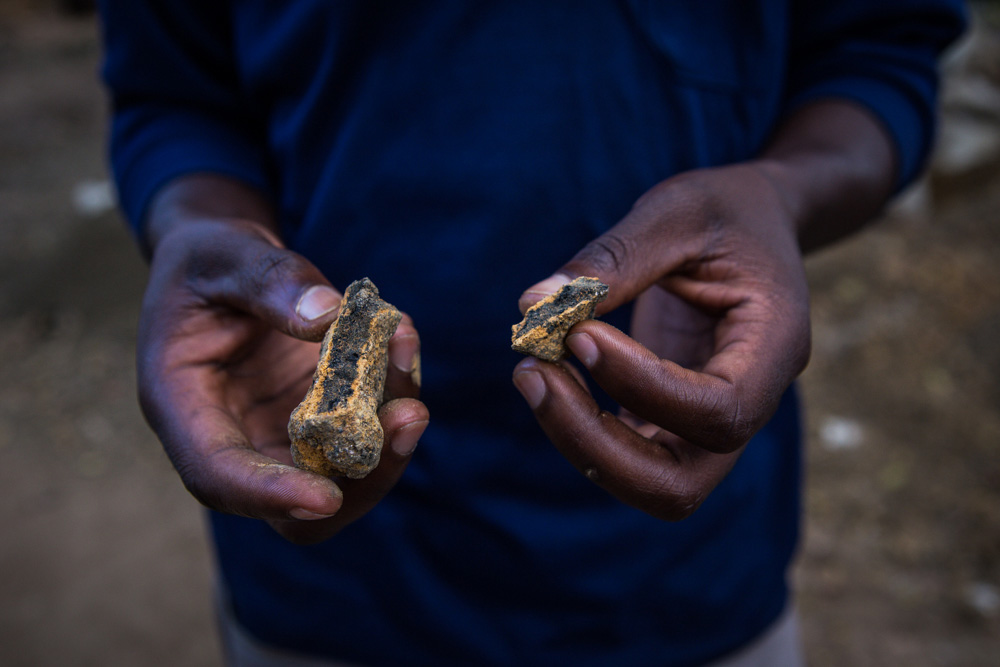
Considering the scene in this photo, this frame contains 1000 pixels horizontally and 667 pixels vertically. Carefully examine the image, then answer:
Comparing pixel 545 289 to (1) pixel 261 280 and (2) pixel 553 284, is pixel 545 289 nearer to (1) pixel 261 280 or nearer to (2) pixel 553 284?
(2) pixel 553 284

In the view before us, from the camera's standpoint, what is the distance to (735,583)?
190 cm

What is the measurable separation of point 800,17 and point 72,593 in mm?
4198

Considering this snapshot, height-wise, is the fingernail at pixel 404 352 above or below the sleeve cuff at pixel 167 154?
below

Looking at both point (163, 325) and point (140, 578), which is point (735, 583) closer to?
point (163, 325)

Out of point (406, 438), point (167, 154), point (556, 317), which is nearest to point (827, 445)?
point (556, 317)

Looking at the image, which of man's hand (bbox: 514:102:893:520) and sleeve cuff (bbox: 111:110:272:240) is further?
sleeve cuff (bbox: 111:110:272:240)

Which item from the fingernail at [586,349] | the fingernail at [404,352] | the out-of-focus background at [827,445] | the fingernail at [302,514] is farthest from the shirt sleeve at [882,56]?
the out-of-focus background at [827,445]

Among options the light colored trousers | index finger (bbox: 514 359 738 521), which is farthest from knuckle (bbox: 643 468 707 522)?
the light colored trousers

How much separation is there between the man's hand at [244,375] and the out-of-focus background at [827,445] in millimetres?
2552

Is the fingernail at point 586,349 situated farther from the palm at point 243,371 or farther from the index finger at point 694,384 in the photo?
the palm at point 243,371

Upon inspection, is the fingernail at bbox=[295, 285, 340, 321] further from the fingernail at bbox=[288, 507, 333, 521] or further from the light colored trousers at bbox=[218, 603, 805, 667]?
the light colored trousers at bbox=[218, 603, 805, 667]

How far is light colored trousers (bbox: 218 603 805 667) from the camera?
6.41ft

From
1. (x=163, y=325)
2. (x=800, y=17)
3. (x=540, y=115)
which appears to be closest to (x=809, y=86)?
(x=800, y=17)

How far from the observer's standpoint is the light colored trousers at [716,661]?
1.95 meters
